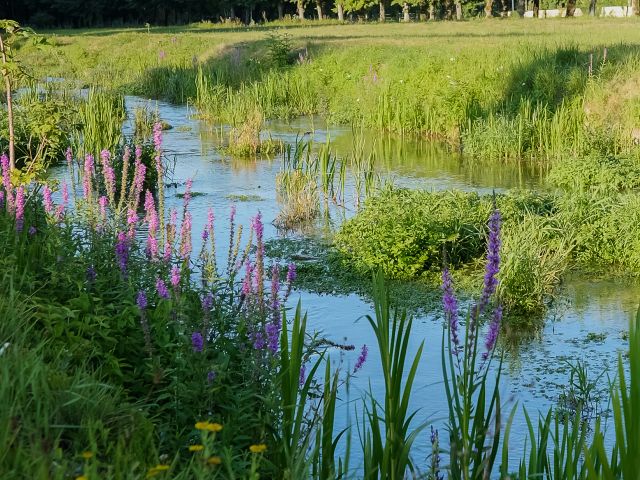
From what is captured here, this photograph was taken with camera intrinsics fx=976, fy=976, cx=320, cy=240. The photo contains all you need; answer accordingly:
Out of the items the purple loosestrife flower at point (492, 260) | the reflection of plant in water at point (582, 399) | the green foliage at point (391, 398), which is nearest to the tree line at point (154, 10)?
the reflection of plant in water at point (582, 399)

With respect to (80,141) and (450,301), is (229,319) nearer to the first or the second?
(450,301)

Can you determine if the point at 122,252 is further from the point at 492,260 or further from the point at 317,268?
the point at 317,268

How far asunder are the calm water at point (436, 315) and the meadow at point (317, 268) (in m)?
0.08

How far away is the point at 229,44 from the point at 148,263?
25497mm

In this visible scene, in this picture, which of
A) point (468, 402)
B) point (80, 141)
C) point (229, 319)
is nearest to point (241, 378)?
point (229, 319)

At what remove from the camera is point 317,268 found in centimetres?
923

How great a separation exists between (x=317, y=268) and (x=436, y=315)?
162 centimetres

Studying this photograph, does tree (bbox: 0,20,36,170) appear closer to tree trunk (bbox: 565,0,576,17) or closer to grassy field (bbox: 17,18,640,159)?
grassy field (bbox: 17,18,640,159)

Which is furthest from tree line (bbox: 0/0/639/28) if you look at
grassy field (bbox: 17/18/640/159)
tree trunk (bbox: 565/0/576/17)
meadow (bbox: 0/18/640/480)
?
meadow (bbox: 0/18/640/480)

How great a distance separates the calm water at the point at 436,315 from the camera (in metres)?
6.30

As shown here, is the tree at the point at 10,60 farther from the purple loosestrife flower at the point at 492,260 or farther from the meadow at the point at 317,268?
the purple loosestrife flower at the point at 492,260

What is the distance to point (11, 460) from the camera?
3094 millimetres

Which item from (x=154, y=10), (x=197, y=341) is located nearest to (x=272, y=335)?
(x=197, y=341)

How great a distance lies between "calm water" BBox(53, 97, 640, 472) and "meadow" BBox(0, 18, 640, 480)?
0.27ft
